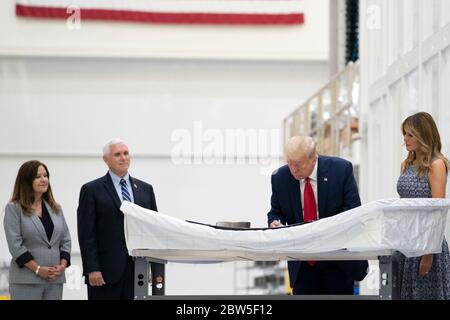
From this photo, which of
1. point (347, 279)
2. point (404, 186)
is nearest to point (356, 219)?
point (404, 186)

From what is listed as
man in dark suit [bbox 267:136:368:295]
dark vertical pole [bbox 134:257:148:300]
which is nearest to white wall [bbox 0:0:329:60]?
man in dark suit [bbox 267:136:368:295]

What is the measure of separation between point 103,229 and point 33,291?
616 mm

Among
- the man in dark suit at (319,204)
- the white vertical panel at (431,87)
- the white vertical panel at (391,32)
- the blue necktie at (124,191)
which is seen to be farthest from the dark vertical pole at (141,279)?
the white vertical panel at (391,32)

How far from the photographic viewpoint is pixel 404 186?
508 cm

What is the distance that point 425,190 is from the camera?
502cm

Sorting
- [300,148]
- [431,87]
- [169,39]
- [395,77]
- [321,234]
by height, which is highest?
[169,39]

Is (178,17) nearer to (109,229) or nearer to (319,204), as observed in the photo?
(109,229)

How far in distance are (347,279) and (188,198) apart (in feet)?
47.3

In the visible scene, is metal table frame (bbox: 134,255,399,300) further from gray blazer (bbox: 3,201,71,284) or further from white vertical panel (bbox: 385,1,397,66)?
white vertical panel (bbox: 385,1,397,66)

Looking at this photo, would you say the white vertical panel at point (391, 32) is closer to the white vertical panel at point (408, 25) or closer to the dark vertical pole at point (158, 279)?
the white vertical panel at point (408, 25)

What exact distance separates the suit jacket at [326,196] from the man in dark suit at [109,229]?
1073mm

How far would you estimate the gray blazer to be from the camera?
6.26 m

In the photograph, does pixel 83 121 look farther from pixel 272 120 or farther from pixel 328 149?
pixel 328 149

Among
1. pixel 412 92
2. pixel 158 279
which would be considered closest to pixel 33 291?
pixel 158 279
